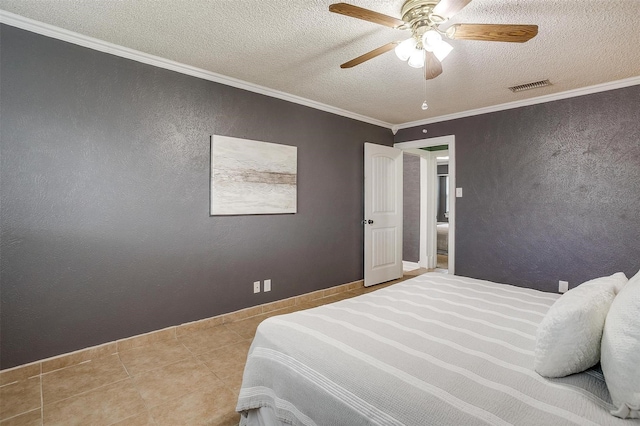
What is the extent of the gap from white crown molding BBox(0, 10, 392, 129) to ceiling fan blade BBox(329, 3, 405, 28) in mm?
1838

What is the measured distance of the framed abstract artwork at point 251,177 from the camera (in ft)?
10.0

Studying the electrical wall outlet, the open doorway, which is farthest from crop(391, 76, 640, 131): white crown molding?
the electrical wall outlet

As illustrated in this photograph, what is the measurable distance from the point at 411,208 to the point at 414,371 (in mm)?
5330

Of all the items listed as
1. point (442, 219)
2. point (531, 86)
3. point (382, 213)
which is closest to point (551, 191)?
point (531, 86)

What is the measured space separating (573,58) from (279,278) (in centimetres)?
344

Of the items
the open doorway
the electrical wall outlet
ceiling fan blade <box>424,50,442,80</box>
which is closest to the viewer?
ceiling fan blade <box>424,50,442,80</box>

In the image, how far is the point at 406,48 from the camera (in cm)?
190

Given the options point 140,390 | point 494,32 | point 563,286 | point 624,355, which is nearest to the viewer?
point 624,355

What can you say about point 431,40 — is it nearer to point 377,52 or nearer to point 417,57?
point 417,57

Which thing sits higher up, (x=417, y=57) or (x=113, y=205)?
(x=417, y=57)

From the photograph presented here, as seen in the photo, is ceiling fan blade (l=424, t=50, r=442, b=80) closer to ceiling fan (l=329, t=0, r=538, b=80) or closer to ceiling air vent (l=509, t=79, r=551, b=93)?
ceiling fan (l=329, t=0, r=538, b=80)

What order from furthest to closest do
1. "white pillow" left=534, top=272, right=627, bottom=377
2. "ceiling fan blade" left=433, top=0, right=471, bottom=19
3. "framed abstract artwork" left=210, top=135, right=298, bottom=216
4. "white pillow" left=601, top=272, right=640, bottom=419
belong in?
1. "framed abstract artwork" left=210, top=135, right=298, bottom=216
2. "ceiling fan blade" left=433, top=0, right=471, bottom=19
3. "white pillow" left=534, top=272, right=627, bottom=377
4. "white pillow" left=601, top=272, right=640, bottom=419

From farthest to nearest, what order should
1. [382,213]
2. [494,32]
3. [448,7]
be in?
1. [382,213]
2. [494,32]
3. [448,7]

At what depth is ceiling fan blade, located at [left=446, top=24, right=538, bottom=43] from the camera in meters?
1.65
